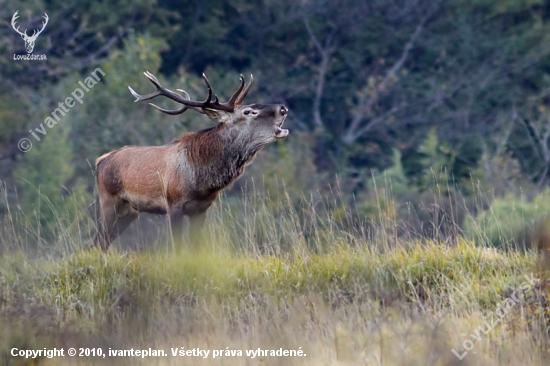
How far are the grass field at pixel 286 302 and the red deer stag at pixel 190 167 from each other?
0.41 m

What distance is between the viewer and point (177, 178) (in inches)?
338

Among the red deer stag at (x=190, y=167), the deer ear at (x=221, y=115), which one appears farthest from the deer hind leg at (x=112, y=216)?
the deer ear at (x=221, y=115)

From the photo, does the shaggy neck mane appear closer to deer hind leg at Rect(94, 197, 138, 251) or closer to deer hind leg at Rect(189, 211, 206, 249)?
deer hind leg at Rect(189, 211, 206, 249)

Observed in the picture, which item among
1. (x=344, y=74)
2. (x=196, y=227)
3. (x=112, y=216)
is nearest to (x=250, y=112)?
(x=196, y=227)

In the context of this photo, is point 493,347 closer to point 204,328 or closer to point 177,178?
point 204,328

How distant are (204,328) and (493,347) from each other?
1927 mm

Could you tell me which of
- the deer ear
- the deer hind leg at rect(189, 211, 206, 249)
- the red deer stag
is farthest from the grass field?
the deer ear

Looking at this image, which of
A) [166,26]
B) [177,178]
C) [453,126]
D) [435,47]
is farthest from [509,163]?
[177,178]

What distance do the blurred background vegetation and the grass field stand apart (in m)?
12.6

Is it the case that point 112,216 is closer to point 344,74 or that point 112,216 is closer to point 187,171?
point 187,171

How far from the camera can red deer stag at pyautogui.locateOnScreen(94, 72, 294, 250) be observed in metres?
8.52

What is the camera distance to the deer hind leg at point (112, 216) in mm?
9055

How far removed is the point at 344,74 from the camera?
26797 millimetres

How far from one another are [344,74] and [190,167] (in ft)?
61.1
